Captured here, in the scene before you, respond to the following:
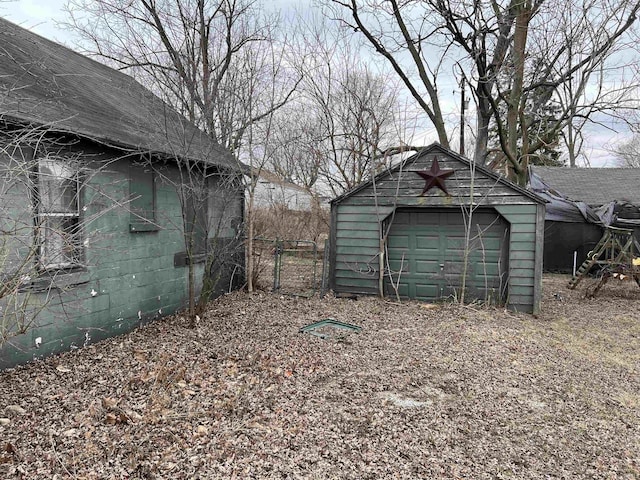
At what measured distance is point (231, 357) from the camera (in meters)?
5.40

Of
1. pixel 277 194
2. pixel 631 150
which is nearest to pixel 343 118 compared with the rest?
pixel 277 194

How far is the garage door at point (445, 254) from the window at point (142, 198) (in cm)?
484

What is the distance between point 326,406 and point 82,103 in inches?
207

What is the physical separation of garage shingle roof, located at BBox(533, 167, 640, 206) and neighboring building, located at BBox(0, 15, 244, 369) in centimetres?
1327

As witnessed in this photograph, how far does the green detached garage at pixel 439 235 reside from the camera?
27.8 ft

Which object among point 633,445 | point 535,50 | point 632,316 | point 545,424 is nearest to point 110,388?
point 545,424

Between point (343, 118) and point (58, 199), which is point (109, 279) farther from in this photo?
point (343, 118)

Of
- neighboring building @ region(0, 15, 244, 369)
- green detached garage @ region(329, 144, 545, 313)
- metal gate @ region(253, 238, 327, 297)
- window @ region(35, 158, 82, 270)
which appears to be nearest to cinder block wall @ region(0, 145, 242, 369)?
neighboring building @ region(0, 15, 244, 369)

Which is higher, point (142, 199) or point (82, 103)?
point (82, 103)

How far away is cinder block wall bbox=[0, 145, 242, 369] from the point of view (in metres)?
5.04

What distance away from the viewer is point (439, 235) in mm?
9242

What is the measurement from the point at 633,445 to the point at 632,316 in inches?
252

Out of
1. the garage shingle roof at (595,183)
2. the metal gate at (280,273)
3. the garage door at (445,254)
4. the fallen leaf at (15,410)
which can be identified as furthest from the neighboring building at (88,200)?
the garage shingle roof at (595,183)

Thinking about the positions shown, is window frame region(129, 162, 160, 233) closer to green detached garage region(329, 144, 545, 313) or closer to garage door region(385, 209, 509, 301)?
green detached garage region(329, 144, 545, 313)
